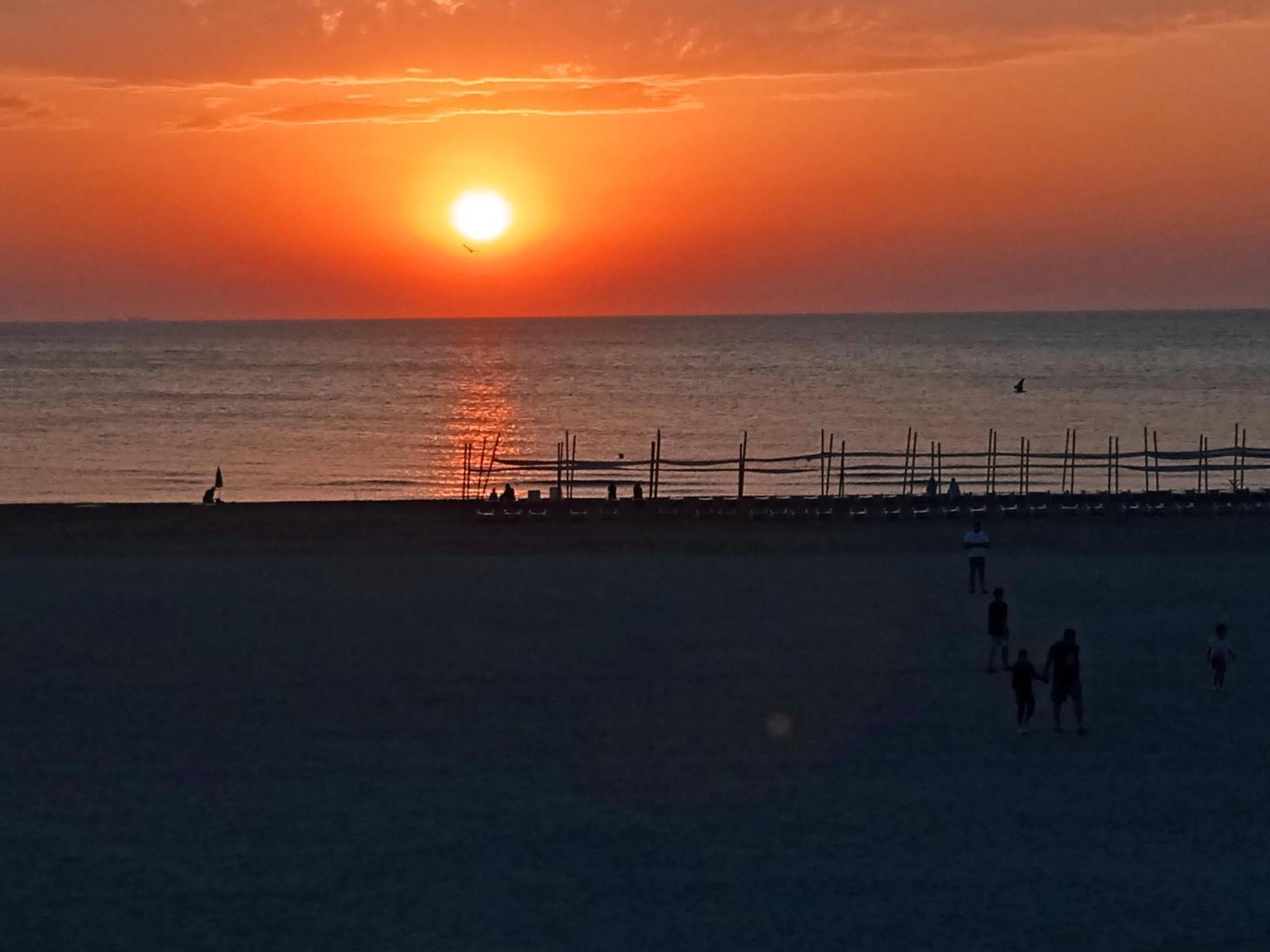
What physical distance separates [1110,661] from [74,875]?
1253cm

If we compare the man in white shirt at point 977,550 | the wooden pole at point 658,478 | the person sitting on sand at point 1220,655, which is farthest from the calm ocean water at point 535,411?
the person sitting on sand at point 1220,655

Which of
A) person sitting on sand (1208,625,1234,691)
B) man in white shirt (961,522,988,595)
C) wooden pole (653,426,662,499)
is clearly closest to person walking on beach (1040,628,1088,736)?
person sitting on sand (1208,625,1234,691)

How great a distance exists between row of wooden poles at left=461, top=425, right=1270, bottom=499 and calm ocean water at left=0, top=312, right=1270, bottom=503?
53.2 inches

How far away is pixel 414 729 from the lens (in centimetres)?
1580

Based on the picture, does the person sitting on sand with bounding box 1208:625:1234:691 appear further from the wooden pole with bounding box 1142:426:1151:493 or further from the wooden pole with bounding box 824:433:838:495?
the wooden pole with bounding box 824:433:838:495

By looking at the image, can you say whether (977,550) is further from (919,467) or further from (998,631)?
(919,467)

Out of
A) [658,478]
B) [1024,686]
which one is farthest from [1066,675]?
[658,478]

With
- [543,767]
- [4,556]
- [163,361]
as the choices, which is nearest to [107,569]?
[4,556]

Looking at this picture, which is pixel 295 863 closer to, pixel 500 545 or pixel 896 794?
pixel 896 794

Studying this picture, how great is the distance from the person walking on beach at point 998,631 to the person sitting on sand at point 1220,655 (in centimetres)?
229

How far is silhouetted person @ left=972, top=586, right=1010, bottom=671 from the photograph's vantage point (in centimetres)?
1775

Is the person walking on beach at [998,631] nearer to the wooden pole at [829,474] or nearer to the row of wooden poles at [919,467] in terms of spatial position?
the row of wooden poles at [919,467]

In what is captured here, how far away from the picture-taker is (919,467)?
48.2 meters

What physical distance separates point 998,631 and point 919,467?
3086cm
